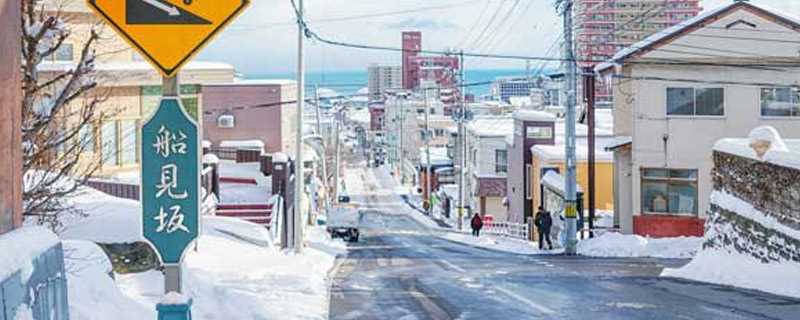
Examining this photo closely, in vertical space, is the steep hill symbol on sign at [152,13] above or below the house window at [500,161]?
above

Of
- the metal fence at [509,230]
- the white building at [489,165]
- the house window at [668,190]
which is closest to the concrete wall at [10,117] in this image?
the house window at [668,190]

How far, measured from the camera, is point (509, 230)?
47.4m

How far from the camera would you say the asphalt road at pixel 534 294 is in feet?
40.8

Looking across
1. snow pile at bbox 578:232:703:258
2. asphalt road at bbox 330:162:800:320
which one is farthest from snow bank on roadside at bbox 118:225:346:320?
snow pile at bbox 578:232:703:258

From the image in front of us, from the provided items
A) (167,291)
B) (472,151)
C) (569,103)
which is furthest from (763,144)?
(472,151)

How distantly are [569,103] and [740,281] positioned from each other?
1444 centimetres

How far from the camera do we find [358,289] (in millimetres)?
16250

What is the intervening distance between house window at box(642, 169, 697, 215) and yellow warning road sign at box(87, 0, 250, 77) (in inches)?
1178

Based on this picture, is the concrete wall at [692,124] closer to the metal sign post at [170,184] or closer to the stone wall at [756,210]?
the stone wall at [756,210]

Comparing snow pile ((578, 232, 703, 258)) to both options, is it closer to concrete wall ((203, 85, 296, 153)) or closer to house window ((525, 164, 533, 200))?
house window ((525, 164, 533, 200))

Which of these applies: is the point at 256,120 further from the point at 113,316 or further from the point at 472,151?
the point at 113,316

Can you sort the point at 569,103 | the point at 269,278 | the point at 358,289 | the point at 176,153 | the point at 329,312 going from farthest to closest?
the point at 569,103
the point at 358,289
the point at 269,278
the point at 329,312
the point at 176,153

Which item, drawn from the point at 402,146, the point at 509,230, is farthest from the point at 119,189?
the point at 402,146

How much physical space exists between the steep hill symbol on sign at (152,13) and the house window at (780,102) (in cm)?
3078
